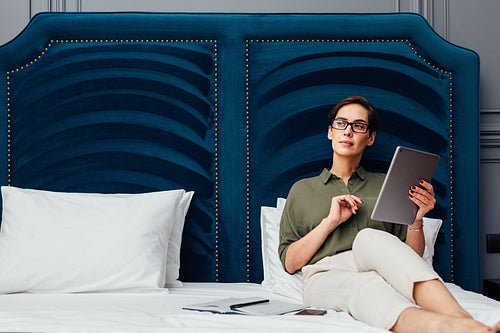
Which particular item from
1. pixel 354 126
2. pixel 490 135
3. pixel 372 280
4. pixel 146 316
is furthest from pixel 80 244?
pixel 490 135

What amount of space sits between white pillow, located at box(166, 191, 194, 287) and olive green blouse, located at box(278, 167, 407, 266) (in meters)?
0.46

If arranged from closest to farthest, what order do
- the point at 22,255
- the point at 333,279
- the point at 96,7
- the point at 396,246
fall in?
1. the point at 396,246
2. the point at 333,279
3. the point at 22,255
4. the point at 96,7

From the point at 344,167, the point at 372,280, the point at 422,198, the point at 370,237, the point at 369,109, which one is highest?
the point at 369,109

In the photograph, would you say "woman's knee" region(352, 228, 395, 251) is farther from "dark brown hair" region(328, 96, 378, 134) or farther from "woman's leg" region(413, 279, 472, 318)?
"dark brown hair" region(328, 96, 378, 134)

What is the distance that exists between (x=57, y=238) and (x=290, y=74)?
1258mm

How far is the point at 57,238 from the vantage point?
1.88 m

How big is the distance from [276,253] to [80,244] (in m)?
0.80

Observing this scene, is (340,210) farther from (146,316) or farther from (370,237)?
(146,316)

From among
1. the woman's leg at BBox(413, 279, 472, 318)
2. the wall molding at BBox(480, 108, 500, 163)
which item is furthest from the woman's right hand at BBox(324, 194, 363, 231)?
the wall molding at BBox(480, 108, 500, 163)

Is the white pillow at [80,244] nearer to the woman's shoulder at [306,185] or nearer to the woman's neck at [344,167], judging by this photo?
the woman's shoulder at [306,185]

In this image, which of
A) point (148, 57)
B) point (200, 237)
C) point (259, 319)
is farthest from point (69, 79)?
point (259, 319)

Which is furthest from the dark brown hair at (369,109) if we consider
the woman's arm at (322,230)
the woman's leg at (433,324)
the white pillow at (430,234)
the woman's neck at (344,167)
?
the woman's leg at (433,324)

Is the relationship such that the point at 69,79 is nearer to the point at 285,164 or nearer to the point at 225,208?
the point at 225,208

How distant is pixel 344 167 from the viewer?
2.08 m
